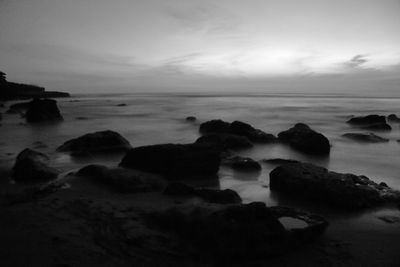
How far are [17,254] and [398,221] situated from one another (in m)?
4.94

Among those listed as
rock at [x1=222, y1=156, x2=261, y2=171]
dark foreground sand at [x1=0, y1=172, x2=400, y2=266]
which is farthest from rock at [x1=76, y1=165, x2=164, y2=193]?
rock at [x1=222, y1=156, x2=261, y2=171]

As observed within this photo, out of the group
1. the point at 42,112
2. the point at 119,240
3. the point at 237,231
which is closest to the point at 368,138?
the point at 237,231

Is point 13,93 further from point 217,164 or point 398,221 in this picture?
point 398,221

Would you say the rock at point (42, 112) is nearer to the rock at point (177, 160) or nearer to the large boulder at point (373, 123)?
the rock at point (177, 160)

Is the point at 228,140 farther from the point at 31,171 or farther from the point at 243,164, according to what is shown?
the point at 31,171

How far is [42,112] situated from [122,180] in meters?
19.0

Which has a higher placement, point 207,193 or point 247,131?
point 247,131

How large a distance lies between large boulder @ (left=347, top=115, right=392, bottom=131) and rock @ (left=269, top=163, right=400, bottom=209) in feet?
43.9

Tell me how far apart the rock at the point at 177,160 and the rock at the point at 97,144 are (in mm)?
2597

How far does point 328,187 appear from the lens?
5.66m

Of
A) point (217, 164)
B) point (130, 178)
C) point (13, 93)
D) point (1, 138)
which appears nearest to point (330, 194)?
point (217, 164)

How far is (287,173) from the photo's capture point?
20.7 ft

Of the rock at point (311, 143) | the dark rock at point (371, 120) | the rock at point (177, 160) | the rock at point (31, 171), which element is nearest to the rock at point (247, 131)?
the rock at point (311, 143)

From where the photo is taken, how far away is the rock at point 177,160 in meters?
7.17
